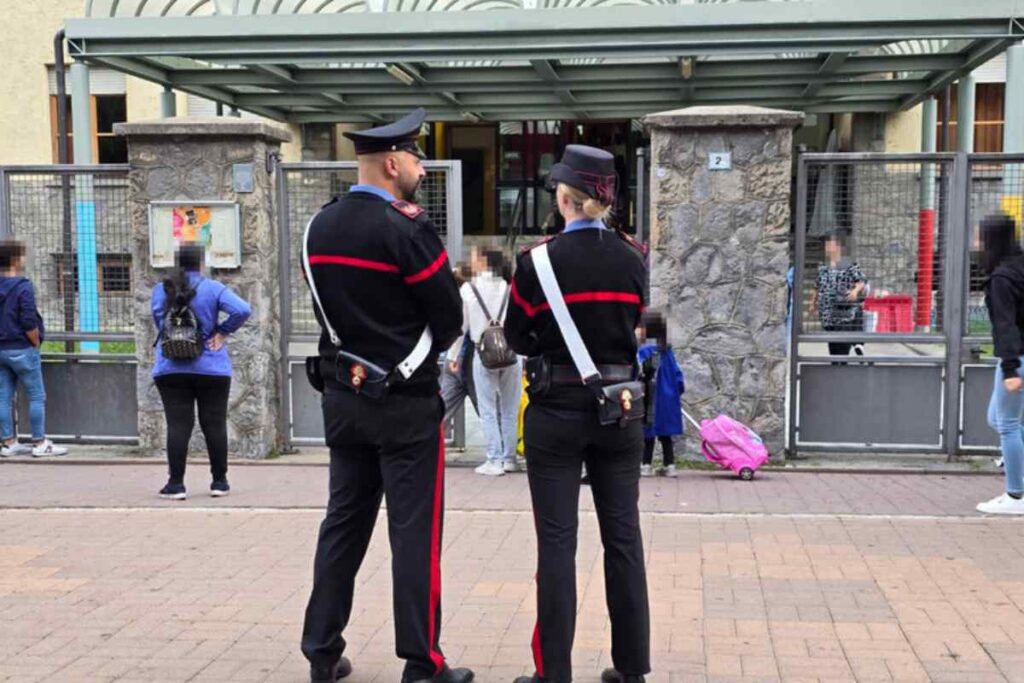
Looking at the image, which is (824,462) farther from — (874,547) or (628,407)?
(628,407)

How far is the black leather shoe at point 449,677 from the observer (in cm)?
411

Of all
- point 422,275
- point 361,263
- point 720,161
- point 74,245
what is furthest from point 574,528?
point 74,245

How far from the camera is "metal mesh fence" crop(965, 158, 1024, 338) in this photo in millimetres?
8492

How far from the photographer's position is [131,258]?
929 cm

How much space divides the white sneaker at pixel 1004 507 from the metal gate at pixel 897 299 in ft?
5.37

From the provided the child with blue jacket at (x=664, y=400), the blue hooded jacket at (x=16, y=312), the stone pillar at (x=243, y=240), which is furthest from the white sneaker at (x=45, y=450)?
the child with blue jacket at (x=664, y=400)

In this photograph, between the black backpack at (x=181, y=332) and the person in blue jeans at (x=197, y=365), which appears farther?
the person in blue jeans at (x=197, y=365)

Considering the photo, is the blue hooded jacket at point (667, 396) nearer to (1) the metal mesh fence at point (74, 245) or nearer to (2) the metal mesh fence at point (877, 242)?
(2) the metal mesh fence at point (877, 242)

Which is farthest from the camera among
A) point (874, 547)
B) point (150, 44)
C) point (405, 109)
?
point (405, 109)

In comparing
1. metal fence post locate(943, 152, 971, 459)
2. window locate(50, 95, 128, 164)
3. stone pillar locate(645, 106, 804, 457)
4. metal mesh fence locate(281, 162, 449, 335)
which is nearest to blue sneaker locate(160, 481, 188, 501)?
metal mesh fence locate(281, 162, 449, 335)

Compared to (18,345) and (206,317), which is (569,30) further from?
(18,345)

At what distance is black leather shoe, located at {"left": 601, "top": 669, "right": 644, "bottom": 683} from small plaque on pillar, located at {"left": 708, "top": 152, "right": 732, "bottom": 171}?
16.4 ft

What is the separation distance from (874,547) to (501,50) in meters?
6.64

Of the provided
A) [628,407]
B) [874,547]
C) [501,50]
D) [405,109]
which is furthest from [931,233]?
[405,109]
